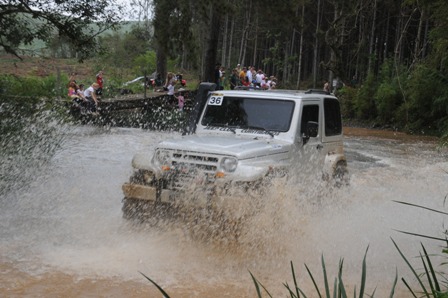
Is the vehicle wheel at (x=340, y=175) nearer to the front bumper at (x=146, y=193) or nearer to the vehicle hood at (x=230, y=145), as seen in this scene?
the vehicle hood at (x=230, y=145)

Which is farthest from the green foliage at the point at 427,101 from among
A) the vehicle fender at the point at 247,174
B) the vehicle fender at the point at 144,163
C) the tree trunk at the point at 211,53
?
the vehicle fender at the point at 144,163

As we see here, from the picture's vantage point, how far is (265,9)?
20.0 metres

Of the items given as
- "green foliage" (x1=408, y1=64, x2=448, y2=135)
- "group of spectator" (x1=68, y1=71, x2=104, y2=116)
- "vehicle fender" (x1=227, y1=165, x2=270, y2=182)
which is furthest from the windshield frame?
"green foliage" (x1=408, y1=64, x2=448, y2=135)

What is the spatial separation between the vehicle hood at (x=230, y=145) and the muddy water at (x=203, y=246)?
524 mm

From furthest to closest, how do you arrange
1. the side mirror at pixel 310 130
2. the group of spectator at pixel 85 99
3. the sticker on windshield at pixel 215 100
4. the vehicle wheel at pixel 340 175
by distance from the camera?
the group of spectator at pixel 85 99, the vehicle wheel at pixel 340 175, the sticker on windshield at pixel 215 100, the side mirror at pixel 310 130


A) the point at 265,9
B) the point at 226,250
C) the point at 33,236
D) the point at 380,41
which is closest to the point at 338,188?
the point at 226,250

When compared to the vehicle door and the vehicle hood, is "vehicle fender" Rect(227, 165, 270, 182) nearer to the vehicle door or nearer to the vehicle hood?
the vehicle hood

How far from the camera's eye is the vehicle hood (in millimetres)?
7297

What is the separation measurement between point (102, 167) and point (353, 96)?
1904 cm

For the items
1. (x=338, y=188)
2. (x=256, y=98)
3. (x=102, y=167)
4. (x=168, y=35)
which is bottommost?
(x=102, y=167)

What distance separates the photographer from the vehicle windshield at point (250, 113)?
8.33 meters

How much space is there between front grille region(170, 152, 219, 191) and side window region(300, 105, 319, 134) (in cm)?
168

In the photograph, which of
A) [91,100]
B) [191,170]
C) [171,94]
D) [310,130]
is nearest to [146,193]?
[191,170]

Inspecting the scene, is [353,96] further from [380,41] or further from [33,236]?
[33,236]
